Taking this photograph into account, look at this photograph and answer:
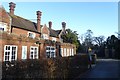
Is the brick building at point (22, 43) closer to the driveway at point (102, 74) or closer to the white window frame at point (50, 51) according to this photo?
the white window frame at point (50, 51)

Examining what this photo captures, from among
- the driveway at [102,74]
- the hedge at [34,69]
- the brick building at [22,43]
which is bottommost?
the driveway at [102,74]

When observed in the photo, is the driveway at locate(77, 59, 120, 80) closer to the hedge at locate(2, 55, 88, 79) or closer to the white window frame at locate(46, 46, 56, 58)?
the hedge at locate(2, 55, 88, 79)

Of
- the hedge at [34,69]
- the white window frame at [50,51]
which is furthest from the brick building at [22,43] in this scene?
the hedge at [34,69]

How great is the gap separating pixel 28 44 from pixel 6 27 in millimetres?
4052

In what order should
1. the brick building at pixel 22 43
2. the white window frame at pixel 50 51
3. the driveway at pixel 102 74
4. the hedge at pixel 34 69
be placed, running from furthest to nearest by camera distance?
the white window frame at pixel 50 51 < the brick building at pixel 22 43 < the driveway at pixel 102 74 < the hedge at pixel 34 69

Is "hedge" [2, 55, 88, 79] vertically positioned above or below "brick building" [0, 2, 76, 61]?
below

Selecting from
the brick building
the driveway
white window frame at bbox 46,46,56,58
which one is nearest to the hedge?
the driveway

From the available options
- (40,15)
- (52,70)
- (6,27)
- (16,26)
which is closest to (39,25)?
(40,15)

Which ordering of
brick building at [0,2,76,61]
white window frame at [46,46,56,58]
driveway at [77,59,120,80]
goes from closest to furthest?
driveway at [77,59,120,80] → brick building at [0,2,76,61] → white window frame at [46,46,56,58]

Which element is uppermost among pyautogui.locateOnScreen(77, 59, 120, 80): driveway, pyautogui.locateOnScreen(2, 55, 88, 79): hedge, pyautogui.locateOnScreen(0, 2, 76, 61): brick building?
pyautogui.locateOnScreen(0, 2, 76, 61): brick building

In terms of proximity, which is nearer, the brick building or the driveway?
the driveway

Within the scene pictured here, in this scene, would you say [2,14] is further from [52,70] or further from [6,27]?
[52,70]

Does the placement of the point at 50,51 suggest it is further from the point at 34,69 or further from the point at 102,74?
the point at 34,69

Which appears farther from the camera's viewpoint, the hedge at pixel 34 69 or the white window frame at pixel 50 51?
the white window frame at pixel 50 51
